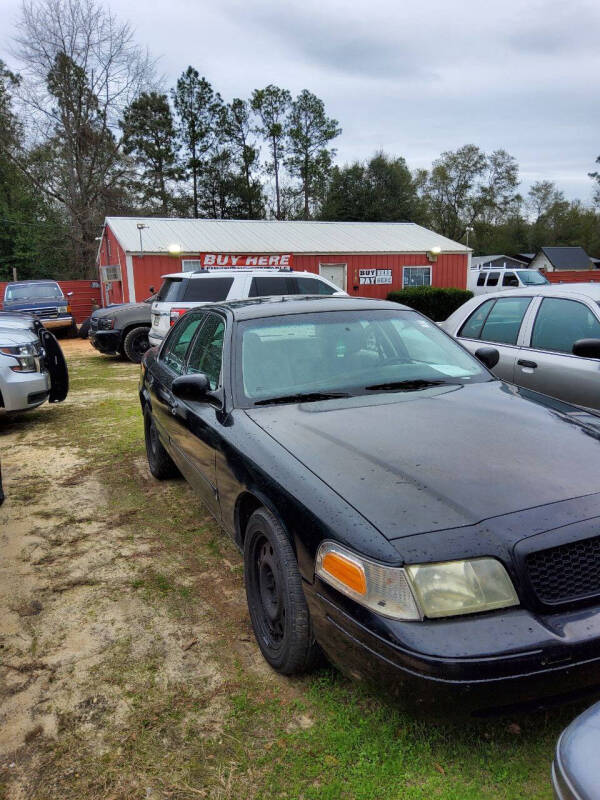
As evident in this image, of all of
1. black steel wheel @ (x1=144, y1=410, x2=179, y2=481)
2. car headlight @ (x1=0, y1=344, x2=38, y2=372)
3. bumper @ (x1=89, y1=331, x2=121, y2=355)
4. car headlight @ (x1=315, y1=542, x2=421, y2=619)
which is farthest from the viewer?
bumper @ (x1=89, y1=331, x2=121, y2=355)

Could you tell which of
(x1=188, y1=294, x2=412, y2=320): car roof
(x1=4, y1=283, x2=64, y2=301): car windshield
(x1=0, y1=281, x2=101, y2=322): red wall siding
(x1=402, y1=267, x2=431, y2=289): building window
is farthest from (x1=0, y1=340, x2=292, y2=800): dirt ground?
(x1=402, y1=267, x2=431, y2=289): building window

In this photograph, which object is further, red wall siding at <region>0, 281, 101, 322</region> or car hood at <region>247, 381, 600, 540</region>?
red wall siding at <region>0, 281, 101, 322</region>

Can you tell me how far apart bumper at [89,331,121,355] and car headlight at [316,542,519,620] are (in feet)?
38.9

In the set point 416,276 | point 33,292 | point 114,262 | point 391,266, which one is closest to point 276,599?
point 33,292

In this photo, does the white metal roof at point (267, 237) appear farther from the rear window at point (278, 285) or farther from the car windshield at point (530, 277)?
the rear window at point (278, 285)

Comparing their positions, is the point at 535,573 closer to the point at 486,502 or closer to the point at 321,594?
the point at 486,502

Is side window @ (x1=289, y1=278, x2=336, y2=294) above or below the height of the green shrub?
above

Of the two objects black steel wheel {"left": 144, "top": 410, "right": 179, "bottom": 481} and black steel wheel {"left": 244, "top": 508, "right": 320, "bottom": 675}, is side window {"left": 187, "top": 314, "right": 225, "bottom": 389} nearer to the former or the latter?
black steel wheel {"left": 244, "top": 508, "right": 320, "bottom": 675}

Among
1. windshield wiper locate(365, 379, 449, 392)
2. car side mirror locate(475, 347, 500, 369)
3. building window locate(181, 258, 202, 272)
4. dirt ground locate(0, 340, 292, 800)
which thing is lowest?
dirt ground locate(0, 340, 292, 800)

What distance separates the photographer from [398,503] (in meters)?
1.96

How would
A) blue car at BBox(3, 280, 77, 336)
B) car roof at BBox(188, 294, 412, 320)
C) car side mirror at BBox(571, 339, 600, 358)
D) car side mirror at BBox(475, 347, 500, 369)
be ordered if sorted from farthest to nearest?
blue car at BBox(3, 280, 77, 336) < car side mirror at BBox(571, 339, 600, 358) < car side mirror at BBox(475, 347, 500, 369) < car roof at BBox(188, 294, 412, 320)

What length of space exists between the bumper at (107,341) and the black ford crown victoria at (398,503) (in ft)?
32.2

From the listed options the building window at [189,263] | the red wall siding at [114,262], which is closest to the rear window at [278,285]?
the building window at [189,263]

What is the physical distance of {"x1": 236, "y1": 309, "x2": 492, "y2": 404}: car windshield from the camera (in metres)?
3.08
